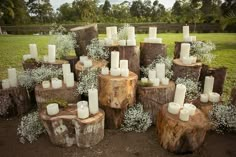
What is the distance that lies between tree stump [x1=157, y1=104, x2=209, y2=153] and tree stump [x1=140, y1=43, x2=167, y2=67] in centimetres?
154

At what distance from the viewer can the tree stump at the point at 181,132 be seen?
10.3 feet

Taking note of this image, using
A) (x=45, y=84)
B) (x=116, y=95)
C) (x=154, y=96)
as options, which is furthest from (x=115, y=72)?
(x=45, y=84)

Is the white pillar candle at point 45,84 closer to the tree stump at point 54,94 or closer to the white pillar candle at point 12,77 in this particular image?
the tree stump at point 54,94

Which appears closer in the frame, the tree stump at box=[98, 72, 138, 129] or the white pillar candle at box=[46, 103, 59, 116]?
the white pillar candle at box=[46, 103, 59, 116]

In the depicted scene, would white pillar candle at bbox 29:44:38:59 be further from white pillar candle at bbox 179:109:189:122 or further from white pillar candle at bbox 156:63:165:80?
white pillar candle at bbox 179:109:189:122

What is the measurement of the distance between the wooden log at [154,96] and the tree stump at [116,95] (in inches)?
5.3

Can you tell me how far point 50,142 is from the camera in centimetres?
363

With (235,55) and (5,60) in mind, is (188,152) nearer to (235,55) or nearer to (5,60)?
(235,55)

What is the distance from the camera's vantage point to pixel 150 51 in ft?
15.3

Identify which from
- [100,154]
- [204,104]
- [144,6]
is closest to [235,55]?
[204,104]

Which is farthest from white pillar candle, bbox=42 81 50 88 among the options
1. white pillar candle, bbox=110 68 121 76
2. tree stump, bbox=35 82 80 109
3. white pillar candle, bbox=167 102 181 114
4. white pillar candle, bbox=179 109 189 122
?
white pillar candle, bbox=179 109 189 122

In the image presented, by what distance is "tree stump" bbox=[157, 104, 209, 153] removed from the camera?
313 centimetres

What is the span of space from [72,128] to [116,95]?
2.61ft

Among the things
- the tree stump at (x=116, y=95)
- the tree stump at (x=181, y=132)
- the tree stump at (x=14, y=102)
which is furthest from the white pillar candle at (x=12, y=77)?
the tree stump at (x=181, y=132)
